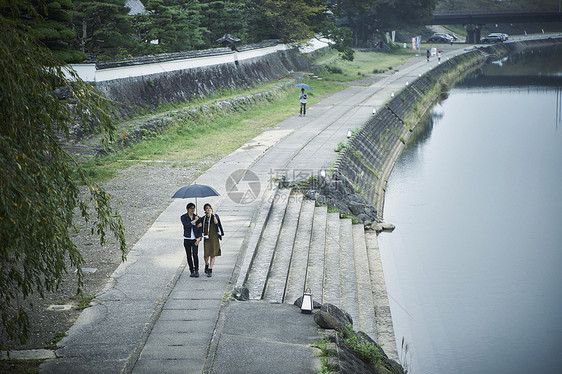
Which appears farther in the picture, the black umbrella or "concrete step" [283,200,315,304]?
"concrete step" [283,200,315,304]

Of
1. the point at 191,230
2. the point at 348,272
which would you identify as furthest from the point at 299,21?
the point at 191,230

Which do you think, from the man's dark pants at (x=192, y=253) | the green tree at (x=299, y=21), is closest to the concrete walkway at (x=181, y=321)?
the man's dark pants at (x=192, y=253)

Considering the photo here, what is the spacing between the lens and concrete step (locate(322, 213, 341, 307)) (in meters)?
14.6

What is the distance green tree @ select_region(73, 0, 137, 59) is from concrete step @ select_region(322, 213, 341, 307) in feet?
60.9

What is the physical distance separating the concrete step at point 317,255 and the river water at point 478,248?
2.86 meters

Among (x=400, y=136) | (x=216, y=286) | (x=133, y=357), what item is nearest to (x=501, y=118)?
(x=400, y=136)

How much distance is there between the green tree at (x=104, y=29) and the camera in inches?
1276

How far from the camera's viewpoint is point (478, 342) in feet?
53.5

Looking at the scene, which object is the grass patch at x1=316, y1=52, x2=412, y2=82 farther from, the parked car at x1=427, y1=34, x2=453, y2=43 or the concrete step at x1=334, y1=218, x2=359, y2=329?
the concrete step at x1=334, y1=218, x2=359, y2=329

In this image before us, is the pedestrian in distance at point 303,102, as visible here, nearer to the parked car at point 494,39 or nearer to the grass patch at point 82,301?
the grass patch at point 82,301

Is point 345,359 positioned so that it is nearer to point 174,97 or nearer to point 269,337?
point 269,337

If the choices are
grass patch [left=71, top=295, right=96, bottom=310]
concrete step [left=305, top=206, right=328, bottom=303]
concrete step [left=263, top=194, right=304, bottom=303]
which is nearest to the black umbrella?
concrete step [left=263, top=194, right=304, bottom=303]

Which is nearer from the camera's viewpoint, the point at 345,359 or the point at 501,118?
the point at 345,359

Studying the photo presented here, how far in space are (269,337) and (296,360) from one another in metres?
0.92
